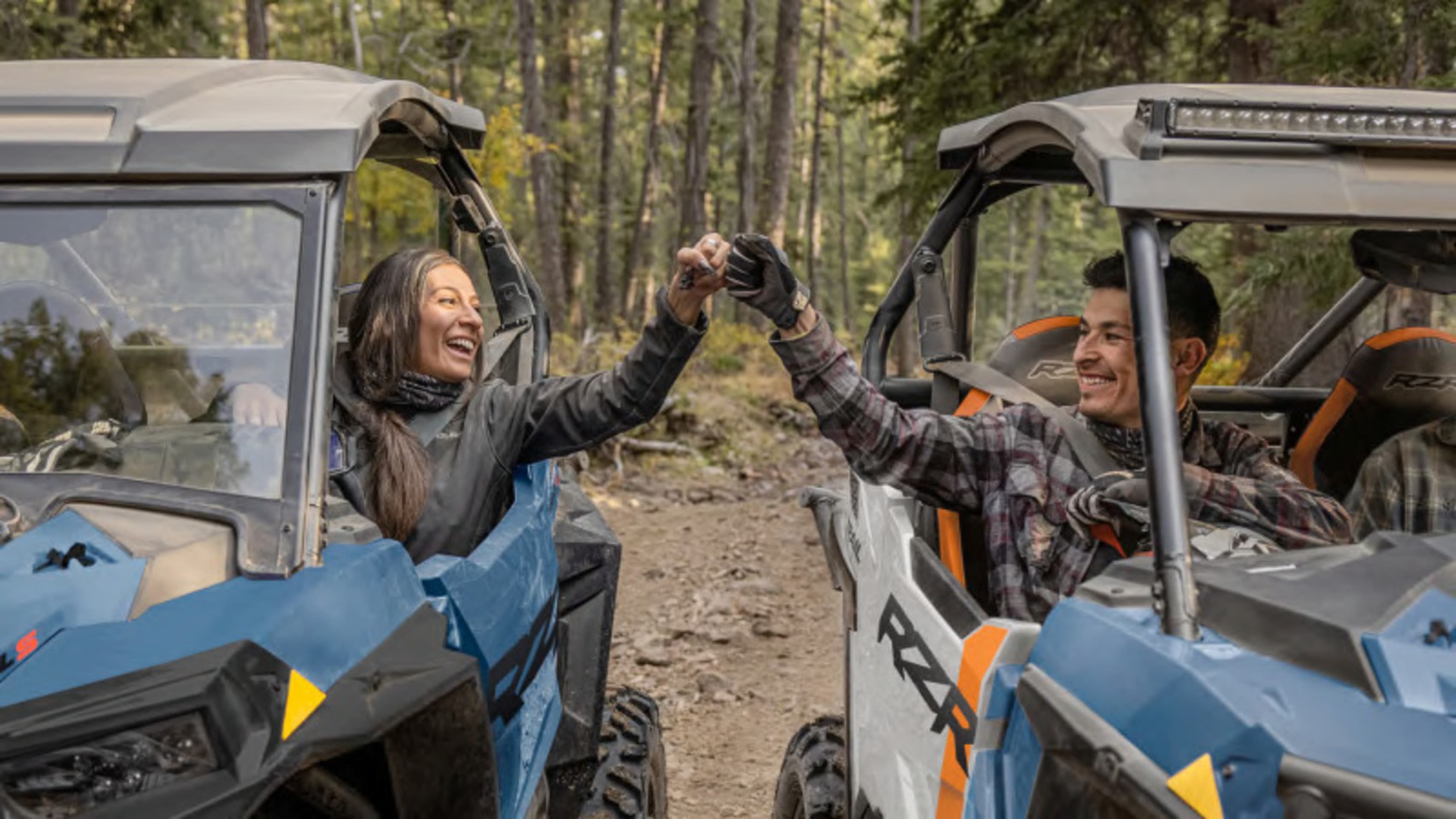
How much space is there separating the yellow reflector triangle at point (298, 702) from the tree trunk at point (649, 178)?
66.8 feet

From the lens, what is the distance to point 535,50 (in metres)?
15.7

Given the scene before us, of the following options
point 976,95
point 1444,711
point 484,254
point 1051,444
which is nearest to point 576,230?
point 976,95

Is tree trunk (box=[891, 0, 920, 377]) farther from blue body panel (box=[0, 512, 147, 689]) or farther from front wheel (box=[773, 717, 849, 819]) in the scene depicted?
blue body panel (box=[0, 512, 147, 689])

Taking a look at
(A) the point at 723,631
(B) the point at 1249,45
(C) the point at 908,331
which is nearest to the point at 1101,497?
(A) the point at 723,631

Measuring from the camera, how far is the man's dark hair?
120 inches

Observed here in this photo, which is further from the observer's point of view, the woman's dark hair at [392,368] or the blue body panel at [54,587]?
the woman's dark hair at [392,368]

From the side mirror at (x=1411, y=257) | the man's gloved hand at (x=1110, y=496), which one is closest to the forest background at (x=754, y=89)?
the side mirror at (x=1411, y=257)

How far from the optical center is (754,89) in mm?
20281

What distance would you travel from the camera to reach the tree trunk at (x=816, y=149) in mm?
27109

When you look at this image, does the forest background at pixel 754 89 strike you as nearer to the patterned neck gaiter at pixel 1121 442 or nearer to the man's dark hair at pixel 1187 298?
the man's dark hair at pixel 1187 298

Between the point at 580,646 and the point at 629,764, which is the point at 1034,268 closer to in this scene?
the point at 629,764

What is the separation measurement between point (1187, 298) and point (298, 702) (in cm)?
226

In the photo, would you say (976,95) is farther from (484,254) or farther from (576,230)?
(576,230)

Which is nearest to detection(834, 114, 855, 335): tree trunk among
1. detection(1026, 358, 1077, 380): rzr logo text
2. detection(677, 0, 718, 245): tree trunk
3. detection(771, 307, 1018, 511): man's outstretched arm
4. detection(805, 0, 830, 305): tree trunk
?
detection(805, 0, 830, 305): tree trunk
